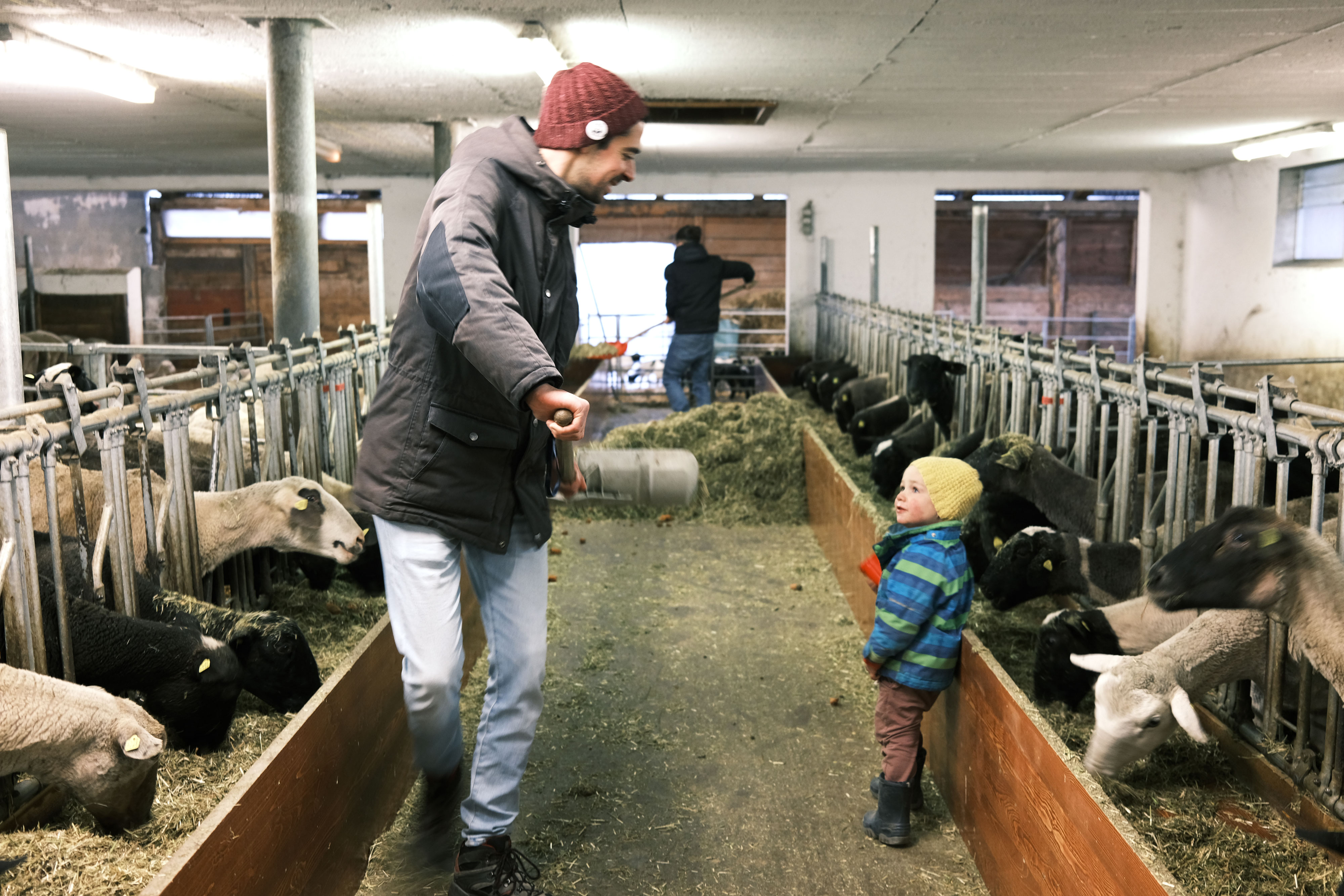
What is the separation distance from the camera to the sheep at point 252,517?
4.15m

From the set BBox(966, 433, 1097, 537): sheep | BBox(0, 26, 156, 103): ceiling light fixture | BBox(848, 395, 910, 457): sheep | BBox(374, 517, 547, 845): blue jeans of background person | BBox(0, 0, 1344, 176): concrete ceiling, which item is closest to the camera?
BBox(374, 517, 547, 845): blue jeans of background person

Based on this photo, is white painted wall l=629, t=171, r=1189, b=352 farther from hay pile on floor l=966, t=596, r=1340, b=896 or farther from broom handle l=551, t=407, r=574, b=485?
broom handle l=551, t=407, r=574, b=485

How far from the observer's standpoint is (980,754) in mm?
3146

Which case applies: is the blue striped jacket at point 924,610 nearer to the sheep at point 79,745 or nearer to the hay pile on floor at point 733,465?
the sheep at point 79,745

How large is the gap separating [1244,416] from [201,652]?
3254 millimetres

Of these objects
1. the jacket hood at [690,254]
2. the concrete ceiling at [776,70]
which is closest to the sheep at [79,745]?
the concrete ceiling at [776,70]

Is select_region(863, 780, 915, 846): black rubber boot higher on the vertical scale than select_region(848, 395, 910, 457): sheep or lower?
lower

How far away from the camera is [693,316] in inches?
403

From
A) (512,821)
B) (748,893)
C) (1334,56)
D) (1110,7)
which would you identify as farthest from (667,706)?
(1334,56)

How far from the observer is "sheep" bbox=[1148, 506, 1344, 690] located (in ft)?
8.80

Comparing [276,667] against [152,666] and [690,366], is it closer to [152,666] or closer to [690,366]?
[152,666]

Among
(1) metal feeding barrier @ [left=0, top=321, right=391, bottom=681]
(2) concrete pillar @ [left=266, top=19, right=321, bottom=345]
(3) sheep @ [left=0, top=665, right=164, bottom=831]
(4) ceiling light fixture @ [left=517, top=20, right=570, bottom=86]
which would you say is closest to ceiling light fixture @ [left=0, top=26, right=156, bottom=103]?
(2) concrete pillar @ [left=266, top=19, right=321, bottom=345]

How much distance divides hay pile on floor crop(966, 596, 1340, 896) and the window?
35.3ft

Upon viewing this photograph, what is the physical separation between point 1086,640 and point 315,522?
9.56 feet
